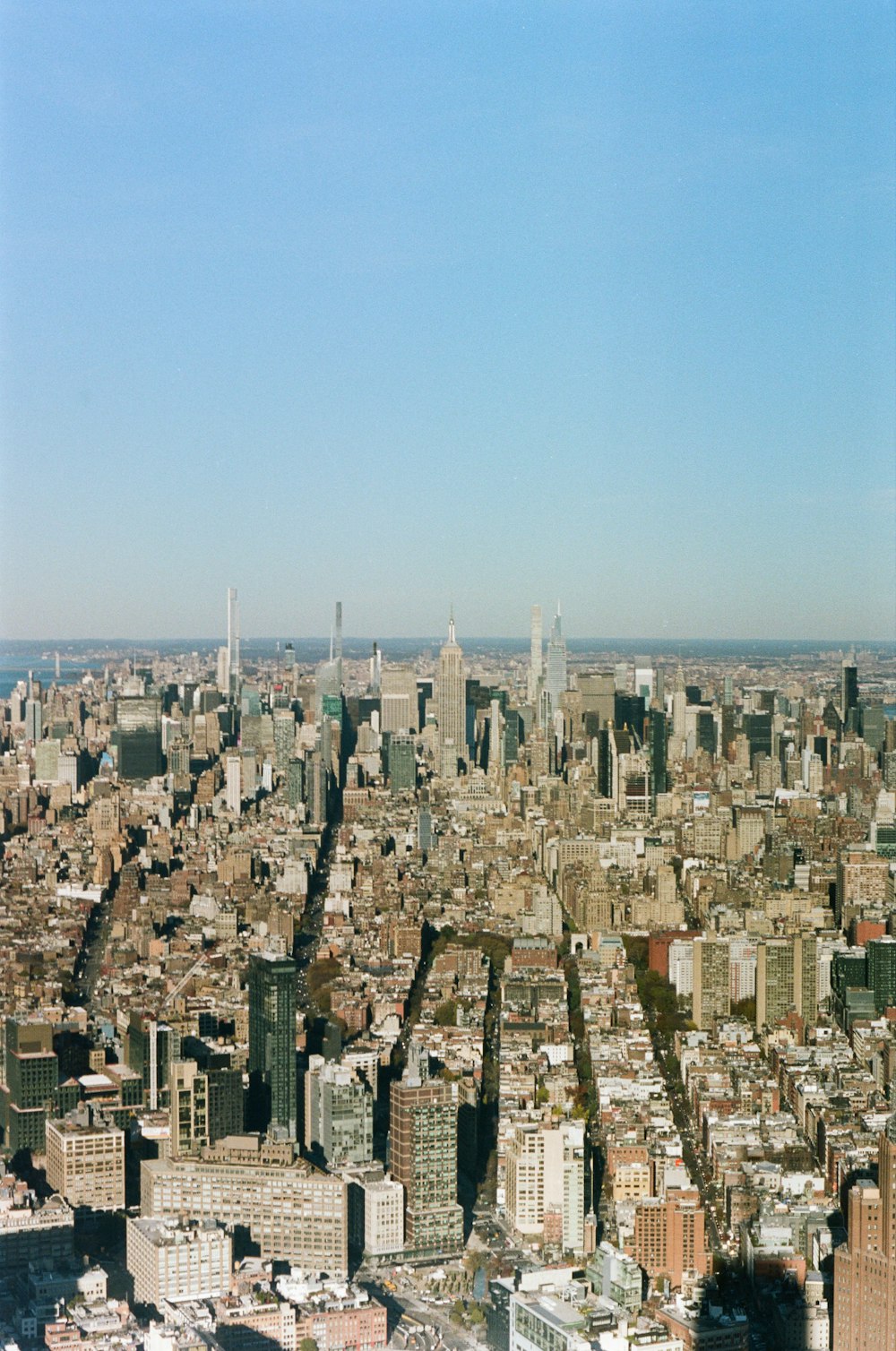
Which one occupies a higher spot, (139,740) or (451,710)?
(451,710)

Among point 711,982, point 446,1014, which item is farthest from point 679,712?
point 446,1014

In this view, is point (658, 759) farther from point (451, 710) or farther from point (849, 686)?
point (849, 686)

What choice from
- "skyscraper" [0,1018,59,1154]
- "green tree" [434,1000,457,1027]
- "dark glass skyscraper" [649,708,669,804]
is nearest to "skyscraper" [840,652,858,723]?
"dark glass skyscraper" [649,708,669,804]

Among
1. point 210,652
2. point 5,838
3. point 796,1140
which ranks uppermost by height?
point 210,652

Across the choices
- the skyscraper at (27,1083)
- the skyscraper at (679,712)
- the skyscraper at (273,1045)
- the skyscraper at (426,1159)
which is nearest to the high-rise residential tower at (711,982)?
the skyscraper at (679,712)

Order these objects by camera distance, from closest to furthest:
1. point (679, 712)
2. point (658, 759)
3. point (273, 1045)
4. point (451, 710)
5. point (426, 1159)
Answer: point (426, 1159) → point (273, 1045) → point (679, 712) → point (451, 710) → point (658, 759)

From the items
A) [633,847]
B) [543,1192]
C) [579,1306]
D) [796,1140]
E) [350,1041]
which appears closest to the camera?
[579,1306]

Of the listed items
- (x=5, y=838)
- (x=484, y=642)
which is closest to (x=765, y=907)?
(x=484, y=642)

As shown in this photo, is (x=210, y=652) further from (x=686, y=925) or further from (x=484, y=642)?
(x=686, y=925)
